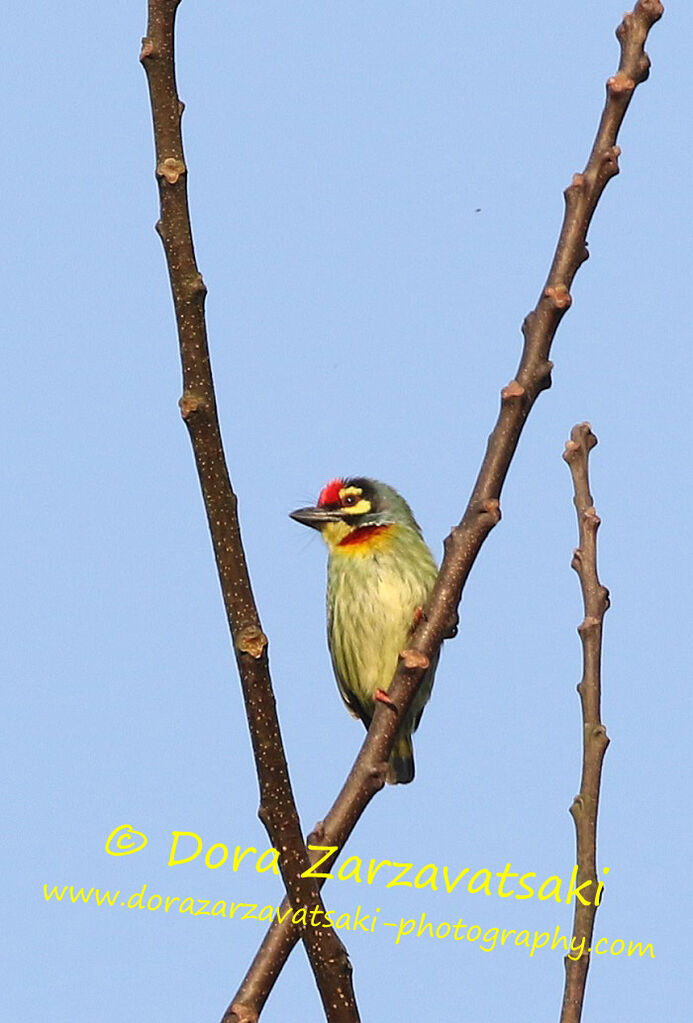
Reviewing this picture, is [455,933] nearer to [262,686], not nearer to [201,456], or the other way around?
[262,686]

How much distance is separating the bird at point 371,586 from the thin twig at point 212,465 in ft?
9.02

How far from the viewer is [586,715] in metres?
2.89

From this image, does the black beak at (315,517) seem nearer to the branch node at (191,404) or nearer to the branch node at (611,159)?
the branch node at (611,159)

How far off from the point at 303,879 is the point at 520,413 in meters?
1.06

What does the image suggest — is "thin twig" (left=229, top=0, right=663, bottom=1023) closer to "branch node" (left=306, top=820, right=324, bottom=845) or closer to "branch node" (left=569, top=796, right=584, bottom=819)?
"branch node" (left=306, top=820, right=324, bottom=845)

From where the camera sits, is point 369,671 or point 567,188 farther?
point 369,671

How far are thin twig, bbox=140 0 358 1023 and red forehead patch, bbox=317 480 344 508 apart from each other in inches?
134

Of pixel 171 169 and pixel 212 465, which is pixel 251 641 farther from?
pixel 171 169

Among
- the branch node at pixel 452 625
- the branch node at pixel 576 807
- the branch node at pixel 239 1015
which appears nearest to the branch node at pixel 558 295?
the branch node at pixel 452 625

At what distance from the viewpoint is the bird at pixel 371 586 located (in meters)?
5.45

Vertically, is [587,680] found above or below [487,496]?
below

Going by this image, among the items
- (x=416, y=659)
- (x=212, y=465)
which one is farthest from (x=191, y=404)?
(x=416, y=659)

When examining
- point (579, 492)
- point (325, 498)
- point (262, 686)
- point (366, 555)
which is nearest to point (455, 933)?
point (579, 492)

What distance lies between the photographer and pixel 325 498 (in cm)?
595
